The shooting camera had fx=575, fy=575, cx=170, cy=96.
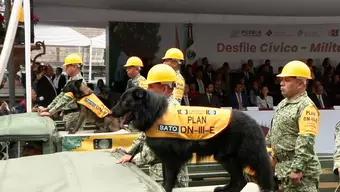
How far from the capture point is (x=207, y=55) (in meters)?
16.3

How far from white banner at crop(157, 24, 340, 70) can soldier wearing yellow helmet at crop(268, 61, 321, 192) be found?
11.5 meters

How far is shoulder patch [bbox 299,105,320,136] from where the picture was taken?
13.4 feet

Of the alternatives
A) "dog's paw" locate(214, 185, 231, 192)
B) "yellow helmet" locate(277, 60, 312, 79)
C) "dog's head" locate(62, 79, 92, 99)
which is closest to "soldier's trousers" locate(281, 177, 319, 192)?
"dog's paw" locate(214, 185, 231, 192)

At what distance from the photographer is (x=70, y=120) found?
25.1 ft

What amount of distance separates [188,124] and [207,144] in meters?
0.21

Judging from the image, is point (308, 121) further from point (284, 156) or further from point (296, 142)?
point (284, 156)

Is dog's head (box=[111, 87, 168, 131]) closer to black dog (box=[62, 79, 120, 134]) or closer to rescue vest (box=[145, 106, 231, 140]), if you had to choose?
rescue vest (box=[145, 106, 231, 140])

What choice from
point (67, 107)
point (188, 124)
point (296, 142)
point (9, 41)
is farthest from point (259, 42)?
point (188, 124)

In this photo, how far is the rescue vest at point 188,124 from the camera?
374 centimetres

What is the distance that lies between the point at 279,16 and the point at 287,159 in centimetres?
1172

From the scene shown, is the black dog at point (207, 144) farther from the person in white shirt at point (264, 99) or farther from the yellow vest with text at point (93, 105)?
the person in white shirt at point (264, 99)

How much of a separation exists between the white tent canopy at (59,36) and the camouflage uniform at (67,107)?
25.7ft

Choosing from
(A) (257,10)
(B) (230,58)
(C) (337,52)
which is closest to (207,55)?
(B) (230,58)

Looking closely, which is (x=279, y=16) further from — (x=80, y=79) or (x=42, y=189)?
(x=42, y=189)
